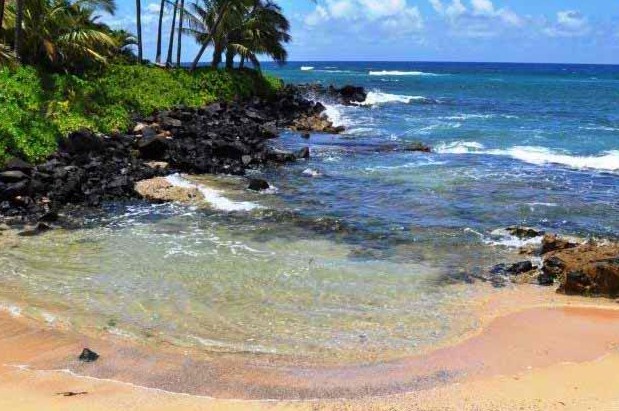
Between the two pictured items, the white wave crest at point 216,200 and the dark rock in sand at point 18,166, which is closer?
the white wave crest at point 216,200

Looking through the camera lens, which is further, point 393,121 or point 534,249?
point 393,121

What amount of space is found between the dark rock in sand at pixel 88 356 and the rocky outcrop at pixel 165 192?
8.37 metres

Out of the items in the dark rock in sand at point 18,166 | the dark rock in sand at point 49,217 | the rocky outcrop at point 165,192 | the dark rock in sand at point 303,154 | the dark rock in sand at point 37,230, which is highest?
the dark rock in sand at point 18,166

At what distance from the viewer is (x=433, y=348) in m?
7.86

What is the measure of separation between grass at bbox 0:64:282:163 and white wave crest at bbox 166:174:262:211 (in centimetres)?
385

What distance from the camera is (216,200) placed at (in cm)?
1573

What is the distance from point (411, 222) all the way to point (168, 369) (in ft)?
27.3

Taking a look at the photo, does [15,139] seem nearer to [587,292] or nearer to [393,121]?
[587,292]

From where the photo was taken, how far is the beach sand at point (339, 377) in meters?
6.33

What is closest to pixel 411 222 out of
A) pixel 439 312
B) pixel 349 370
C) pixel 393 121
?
pixel 439 312

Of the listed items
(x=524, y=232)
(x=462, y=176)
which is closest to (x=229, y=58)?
(x=462, y=176)

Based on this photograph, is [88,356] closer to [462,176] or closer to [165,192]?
[165,192]

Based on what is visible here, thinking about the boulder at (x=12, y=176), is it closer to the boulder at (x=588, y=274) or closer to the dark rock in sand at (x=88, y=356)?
the dark rock in sand at (x=88, y=356)

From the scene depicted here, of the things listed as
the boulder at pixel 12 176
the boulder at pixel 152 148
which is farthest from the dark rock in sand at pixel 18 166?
the boulder at pixel 152 148
